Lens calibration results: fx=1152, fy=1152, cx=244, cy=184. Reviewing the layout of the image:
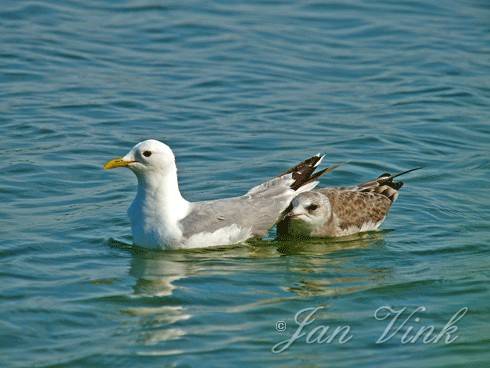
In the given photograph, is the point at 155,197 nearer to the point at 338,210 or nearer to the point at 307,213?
the point at 307,213

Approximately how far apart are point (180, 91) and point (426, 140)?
13.8 ft

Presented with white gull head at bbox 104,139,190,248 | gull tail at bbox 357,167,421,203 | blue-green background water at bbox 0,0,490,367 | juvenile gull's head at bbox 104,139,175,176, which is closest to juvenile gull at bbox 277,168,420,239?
gull tail at bbox 357,167,421,203

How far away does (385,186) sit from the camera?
539 inches

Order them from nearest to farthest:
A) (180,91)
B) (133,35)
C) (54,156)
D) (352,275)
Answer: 1. (352,275)
2. (54,156)
3. (180,91)
4. (133,35)

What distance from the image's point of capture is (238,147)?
1596 centimetres

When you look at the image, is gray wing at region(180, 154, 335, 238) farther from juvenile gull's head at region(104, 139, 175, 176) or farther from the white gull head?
juvenile gull's head at region(104, 139, 175, 176)

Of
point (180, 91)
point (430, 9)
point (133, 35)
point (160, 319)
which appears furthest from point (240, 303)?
point (430, 9)

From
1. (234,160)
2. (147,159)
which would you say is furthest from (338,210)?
(234,160)

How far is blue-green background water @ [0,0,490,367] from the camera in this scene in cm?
987

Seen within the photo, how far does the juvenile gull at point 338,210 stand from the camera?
12.8 meters

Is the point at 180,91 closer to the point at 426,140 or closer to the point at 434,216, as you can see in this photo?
the point at 426,140

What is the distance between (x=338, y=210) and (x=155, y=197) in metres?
2.32

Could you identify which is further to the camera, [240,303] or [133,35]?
[133,35]

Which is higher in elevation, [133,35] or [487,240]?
[133,35]
